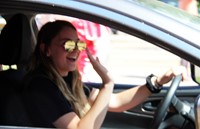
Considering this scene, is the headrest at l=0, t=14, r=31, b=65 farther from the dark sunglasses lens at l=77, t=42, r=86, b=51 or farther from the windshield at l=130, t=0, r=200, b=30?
the windshield at l=130, t=0, r=200, b=30

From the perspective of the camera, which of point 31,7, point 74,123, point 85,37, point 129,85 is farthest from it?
point 85,37

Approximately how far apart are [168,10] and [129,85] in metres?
1.59

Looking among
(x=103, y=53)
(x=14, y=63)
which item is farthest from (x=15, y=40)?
(x=103, y=53)

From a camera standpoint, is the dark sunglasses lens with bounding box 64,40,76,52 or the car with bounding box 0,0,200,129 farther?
the dark sunglasses lens with bounding box 64,40,76,52

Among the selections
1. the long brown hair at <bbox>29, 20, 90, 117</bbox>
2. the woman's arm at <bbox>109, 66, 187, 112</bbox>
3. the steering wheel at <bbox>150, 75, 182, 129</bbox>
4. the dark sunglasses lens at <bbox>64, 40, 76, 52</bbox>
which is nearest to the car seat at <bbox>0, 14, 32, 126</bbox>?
the long brown hair at <bbox>29, 20, 90, 117</bbox>

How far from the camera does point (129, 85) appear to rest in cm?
368

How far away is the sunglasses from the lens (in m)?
2.40

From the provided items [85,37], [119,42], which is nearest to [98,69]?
[85,37]

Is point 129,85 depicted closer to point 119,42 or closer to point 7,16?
point 7,16

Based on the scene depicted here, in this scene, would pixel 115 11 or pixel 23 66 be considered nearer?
pixel 115 11

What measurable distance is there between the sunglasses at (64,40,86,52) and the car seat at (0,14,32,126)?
27cm

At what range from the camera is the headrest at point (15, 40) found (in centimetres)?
263

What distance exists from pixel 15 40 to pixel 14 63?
0.12 meters

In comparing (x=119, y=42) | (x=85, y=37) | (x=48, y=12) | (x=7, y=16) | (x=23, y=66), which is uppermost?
(x=48, y=12)
